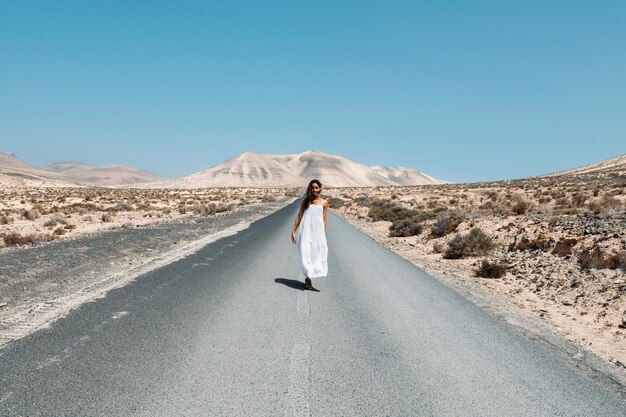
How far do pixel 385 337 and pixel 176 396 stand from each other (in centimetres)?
274

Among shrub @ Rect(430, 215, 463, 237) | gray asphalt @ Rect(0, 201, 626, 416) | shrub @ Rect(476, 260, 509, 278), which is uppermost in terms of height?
shrub @ Rect(430, 215, 463, 237)

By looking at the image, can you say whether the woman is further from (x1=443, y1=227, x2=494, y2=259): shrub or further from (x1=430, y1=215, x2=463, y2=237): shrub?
(x1=430, y1=215, x2=463, y2=237): shrub

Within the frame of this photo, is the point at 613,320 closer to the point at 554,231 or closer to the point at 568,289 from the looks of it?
the point at 568,289

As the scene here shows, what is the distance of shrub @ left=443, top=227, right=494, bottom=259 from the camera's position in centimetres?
1436

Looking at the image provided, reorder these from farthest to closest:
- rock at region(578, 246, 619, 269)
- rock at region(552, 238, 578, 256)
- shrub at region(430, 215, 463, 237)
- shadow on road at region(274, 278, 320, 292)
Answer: shrub at region(430, 215, 463, 237) < rock at region(552, 238, 578, 256) < rock at region(578, 246, 619, 269) < shadow on road at region(274, 278, 320, 292)

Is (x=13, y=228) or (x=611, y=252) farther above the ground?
(x=611, y=252)

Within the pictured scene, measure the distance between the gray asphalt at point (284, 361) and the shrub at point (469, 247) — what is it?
23.4 feet

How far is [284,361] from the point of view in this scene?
175 inches

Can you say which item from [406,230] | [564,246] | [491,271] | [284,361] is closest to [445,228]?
[406,230]

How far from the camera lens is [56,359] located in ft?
14.3

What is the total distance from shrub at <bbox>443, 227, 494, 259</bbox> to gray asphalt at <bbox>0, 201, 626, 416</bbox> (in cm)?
712

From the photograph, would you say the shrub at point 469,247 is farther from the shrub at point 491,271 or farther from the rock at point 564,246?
the shrub at point 491,271

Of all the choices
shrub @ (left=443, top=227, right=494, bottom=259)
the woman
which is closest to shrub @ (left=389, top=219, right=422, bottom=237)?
shrub @ (left=443, top=227, right=494, bottom=259)

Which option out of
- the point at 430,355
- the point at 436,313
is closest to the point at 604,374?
the point at 430,355
